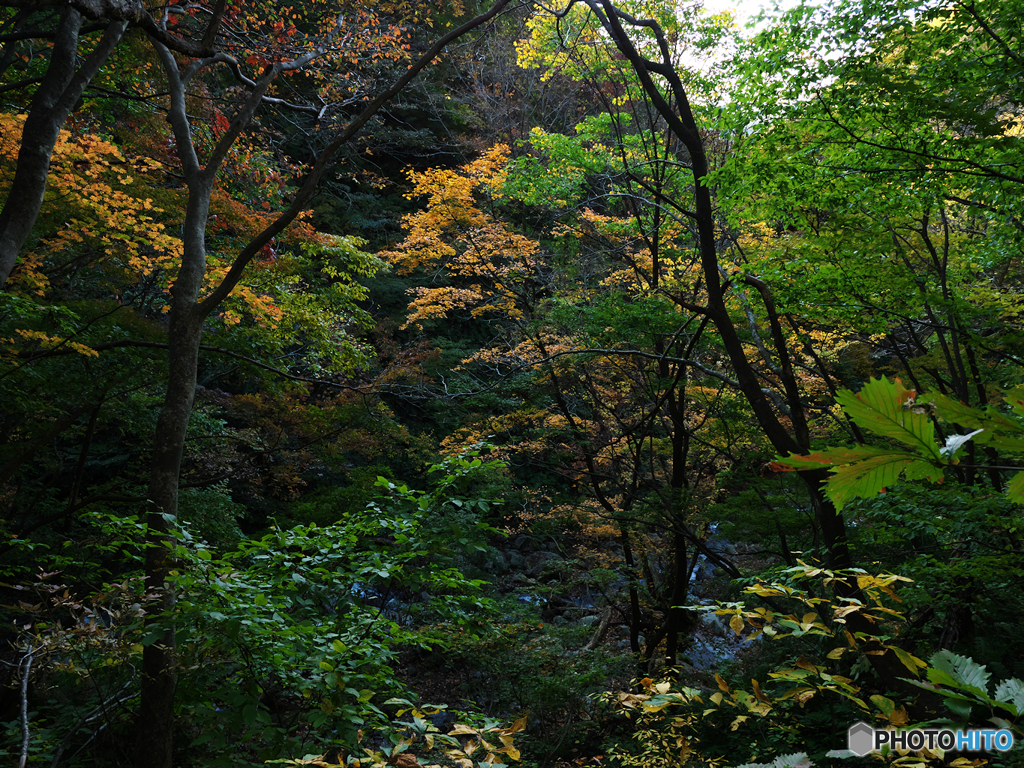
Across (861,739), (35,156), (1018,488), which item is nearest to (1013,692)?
(861,739)

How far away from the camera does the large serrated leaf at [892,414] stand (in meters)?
0.70

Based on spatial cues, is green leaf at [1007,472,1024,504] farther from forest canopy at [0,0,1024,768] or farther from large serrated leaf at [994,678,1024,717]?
large serrated leaf at [994,678,1024,717]

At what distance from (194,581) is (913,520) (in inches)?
185

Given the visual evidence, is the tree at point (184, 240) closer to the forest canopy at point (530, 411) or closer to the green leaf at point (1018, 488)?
the forest canopy at point (530, 411)

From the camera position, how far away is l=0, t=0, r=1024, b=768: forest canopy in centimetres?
258

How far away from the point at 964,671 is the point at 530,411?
9191 mm

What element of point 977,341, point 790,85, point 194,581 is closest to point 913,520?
point 977,341

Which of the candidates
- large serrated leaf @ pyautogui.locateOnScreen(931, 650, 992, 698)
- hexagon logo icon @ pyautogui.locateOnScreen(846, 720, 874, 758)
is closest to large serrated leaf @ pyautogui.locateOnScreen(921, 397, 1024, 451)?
large serrated leaf @ pyautogui.locateOnScreen(931, 650, 992, 698)

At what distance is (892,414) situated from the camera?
72 centimetres

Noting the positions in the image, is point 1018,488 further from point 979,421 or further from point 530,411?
point 530,411

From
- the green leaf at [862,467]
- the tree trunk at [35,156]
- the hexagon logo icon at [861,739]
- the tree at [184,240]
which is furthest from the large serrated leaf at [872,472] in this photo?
the tree trunk at [35,156]

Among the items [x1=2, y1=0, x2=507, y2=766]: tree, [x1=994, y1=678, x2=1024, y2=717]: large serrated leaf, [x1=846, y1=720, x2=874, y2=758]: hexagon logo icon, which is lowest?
[x1=846, y1=720, x2=874, y2=758]: hexagon logo icon

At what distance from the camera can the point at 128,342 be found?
17.9 feet

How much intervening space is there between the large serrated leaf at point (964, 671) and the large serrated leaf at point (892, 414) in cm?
52
